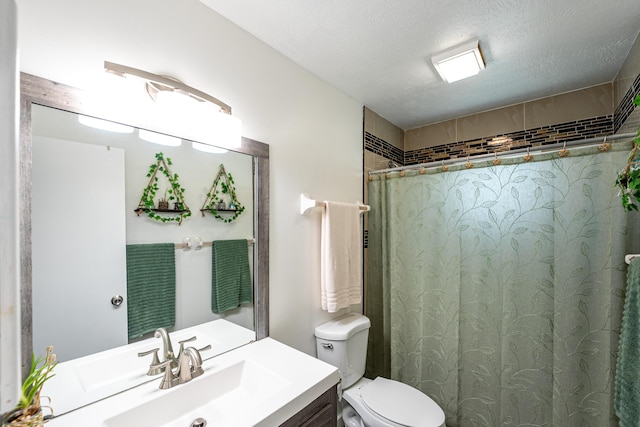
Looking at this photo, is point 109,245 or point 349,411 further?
point 349,411

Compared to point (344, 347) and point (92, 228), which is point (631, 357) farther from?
point (92, 228)

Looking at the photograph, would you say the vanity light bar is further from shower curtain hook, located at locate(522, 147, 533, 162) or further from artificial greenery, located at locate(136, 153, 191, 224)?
shower curtain hook, located at locate(522, 147, 533, 162)

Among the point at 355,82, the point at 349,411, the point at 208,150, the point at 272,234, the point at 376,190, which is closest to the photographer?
the point at 208,150

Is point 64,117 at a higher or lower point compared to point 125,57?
lower

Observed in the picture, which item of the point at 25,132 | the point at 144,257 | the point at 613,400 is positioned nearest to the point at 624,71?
the point at 613,400

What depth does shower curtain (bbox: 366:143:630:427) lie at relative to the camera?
136cm

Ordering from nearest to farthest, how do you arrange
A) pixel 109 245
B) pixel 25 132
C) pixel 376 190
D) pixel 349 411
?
1. pixel 25 132
2. pixel 109 245
3. pixel 349 411
4. pixel 376 190

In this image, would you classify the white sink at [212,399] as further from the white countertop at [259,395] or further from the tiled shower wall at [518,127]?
the tiled shower wall at [518,127]

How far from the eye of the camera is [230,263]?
53.0 inches

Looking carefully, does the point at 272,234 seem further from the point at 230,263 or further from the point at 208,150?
the point at 208,150

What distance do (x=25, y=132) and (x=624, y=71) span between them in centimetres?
278

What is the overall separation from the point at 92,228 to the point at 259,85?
0.99 meters

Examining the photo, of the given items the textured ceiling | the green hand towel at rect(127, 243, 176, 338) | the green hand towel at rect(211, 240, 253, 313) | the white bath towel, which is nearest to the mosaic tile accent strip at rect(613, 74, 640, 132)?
the textured ceiling

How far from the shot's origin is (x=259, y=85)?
144 centimetres
